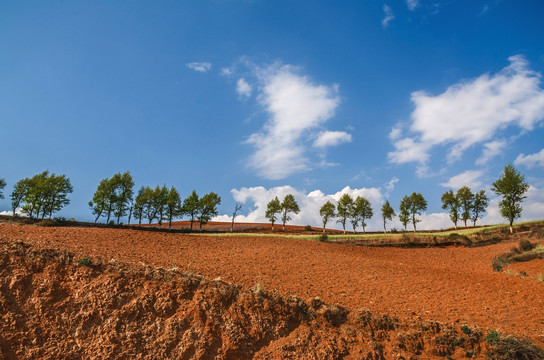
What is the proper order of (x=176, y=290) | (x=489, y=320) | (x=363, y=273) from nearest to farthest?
(x=176, y=290) → (x=489, y=320) → (x=363, y=273)

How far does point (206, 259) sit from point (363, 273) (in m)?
10.2

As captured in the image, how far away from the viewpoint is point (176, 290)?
356 inches

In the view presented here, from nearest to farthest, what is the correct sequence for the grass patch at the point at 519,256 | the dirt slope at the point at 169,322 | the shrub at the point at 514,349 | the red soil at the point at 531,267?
the dirt slope at the point at 169,322 → the shrub at the point at 514,349 → the red soil at the point at 531,267 → the grass patch at the point at 519,256

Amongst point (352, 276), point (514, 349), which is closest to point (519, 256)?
A: point (352, 276)

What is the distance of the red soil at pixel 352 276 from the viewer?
12.0 m

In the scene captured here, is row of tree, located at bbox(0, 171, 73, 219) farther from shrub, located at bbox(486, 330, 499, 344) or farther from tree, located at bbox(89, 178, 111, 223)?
shrub, located at bbox(486, 330, 499, 344)

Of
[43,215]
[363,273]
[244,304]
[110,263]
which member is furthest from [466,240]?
[43,215]

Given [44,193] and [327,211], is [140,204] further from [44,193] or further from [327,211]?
[327,211]

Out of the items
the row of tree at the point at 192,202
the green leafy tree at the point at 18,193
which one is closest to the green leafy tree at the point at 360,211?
the row of tree at the point at 192,202

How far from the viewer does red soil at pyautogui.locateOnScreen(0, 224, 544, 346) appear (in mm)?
11992

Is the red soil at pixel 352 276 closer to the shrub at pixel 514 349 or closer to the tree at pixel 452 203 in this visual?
the shrub at pixel 514 349

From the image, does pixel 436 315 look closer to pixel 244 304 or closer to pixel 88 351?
pixel 244 304

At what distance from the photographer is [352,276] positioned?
1767cm

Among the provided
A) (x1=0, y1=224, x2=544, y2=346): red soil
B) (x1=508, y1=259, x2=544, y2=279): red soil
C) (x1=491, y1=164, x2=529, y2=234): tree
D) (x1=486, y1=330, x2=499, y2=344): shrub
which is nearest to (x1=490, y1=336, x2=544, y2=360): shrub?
(x1=486, y1=330, x2=499, y2=344): shrub
